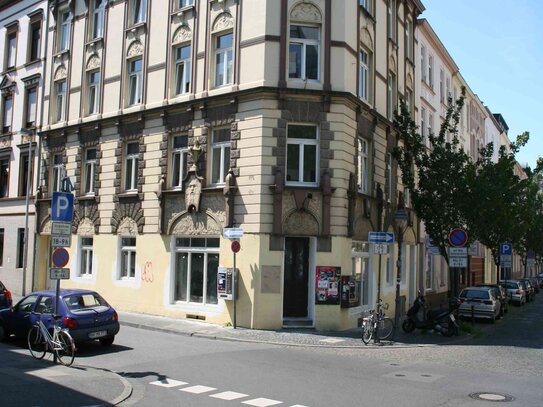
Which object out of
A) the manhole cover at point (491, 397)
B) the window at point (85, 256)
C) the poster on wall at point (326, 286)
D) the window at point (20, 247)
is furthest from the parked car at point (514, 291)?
the window at point (20, 247)

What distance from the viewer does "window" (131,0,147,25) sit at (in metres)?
24.0

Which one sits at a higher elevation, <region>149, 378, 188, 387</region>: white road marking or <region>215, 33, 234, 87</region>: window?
<region>215, 33, 234, 87</region>: window

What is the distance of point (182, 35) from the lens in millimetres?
22000

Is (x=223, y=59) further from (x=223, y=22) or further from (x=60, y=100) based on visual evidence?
(x=60, y=100)

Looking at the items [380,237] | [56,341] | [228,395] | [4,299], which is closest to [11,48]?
[4,299]

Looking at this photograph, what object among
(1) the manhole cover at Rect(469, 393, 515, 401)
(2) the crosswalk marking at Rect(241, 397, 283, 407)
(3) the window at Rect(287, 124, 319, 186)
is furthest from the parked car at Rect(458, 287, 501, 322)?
(2) the crosswalk marking at Rect(241, 397, 283, 407)

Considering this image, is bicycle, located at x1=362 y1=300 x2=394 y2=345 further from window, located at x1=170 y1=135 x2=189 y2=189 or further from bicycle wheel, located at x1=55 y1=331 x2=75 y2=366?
window, located at x1=170 y1=135 x2=189 y2=189

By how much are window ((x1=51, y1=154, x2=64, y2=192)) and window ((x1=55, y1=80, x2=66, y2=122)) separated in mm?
1904

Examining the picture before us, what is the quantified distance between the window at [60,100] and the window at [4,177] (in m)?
5.65

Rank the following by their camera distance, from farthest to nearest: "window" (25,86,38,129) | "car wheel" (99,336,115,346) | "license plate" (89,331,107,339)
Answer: "window" (25,86,38,129), "car wheel" (99,336,115,346), "license plate" (89,331,107,339)

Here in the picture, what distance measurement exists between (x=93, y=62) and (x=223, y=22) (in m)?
8.13

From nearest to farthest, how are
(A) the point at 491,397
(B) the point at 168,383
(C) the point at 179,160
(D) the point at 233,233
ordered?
(A) the point at 491,397 → (B) the point at 168,383 → (D) the point at 233,233 → (C) the point at 179,160

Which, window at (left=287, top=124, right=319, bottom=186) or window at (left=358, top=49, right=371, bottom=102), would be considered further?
window at (left=358, top=49, right=371, bottom=102)

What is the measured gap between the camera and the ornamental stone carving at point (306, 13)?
19.8 metres
